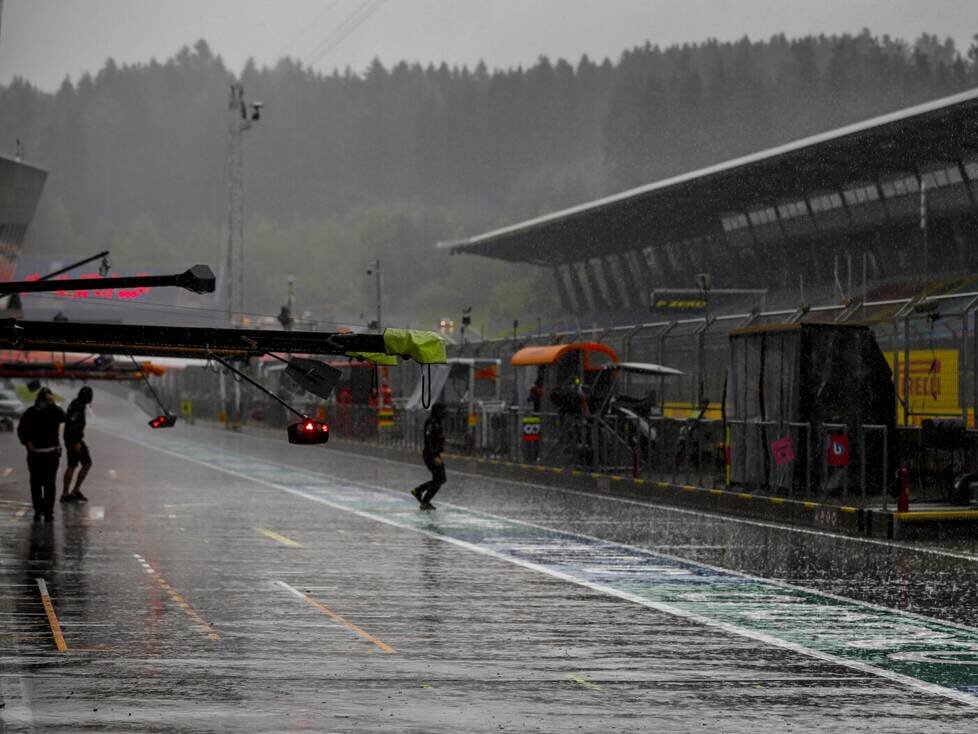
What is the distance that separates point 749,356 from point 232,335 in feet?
60.9

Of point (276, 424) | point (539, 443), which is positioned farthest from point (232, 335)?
point (276, 424)

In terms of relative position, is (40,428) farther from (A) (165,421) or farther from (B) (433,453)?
(B) (433,453)

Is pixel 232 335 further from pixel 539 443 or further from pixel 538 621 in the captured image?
pixel 539 443

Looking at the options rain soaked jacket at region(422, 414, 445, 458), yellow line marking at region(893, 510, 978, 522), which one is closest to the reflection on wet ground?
yellow line marking at region(893, 510, 978, 522)

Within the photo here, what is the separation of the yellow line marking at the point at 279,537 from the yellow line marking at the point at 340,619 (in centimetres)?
439

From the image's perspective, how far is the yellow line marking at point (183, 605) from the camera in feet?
42.1

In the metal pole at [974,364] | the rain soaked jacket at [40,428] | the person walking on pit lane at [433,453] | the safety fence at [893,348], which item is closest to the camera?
the rain soaked jacket at [40,428]

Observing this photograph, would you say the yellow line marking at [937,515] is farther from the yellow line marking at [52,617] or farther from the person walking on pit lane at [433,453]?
the yellow line marking at [52,617]

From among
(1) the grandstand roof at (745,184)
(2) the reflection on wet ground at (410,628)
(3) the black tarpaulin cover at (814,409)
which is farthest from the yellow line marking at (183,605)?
(1) the grandstand roof at (745,184)

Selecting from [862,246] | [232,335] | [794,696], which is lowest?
[794,696]

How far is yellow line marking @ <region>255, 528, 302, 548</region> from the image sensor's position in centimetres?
2083

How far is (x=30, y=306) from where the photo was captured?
422 feet

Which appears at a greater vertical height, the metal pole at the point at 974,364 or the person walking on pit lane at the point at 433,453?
the metal pole at the point at 974,364

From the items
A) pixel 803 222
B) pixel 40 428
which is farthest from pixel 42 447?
pixel 803 222
